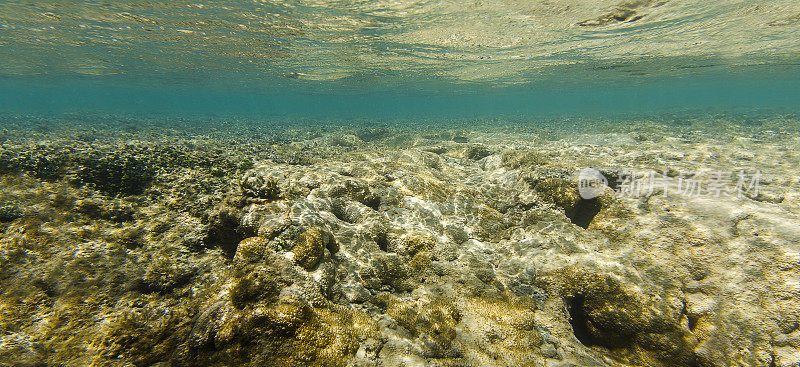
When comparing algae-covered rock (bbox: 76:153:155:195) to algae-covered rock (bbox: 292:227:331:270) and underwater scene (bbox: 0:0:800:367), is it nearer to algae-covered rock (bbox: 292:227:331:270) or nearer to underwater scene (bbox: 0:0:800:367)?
underwater scene (bbox: 0:0:800:367)

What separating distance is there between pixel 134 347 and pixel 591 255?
6.55 meters

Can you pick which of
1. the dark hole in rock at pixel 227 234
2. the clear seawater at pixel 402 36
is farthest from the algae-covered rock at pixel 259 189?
the clear seawater at pixel 402 36

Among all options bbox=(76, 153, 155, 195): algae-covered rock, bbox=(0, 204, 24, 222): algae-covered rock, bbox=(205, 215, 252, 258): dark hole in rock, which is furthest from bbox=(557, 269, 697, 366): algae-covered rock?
bbox=(0, 204, 24, 222): algae-covered rock

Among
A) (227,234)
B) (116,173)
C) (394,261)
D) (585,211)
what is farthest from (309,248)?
(585,211)

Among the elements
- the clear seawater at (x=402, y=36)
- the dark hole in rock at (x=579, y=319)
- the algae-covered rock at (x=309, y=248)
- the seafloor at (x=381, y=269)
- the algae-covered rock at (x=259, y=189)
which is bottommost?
the dark hole in rock at (x=579, y=319)

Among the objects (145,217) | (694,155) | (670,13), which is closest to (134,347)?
(145,217)

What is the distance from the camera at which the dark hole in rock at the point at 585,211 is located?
6668 mm

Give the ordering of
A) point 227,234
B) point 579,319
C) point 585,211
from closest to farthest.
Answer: point 579,319
point 227,234
point 585,211

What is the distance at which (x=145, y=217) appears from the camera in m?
5.55

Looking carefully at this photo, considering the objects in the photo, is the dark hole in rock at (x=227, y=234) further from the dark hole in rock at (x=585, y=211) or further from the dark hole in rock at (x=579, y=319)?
the dark hole in rock at (x=585, y=211)

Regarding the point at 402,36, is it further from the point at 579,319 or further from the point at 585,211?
the point at 579,319

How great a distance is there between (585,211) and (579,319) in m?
3.21

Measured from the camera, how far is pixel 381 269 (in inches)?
176

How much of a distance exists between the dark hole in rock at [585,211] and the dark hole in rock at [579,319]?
2.77m
